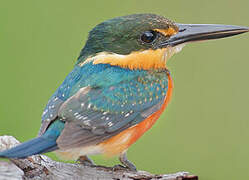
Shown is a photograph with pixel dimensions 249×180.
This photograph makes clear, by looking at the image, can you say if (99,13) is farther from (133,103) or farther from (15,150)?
(15,150)

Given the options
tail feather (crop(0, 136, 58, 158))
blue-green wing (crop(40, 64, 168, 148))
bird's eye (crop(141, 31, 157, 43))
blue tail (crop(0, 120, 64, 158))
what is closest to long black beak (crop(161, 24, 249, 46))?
bird's eye (crop(141, 31, 157, 43))

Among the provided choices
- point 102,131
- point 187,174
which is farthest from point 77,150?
point 187,174

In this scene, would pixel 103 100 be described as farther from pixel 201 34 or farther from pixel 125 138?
pixel 201 34

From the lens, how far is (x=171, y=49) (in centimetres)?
517

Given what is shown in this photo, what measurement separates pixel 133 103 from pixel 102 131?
50 cm

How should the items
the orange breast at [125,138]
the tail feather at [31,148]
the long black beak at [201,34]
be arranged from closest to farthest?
the tail feather at [31,148] → the orange breast at [125,138] → the long black beak at [201,34]

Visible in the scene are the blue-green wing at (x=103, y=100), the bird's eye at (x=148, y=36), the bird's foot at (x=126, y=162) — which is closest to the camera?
the blue-green wing at (x=103, y=100)

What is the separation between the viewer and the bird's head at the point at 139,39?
495cm

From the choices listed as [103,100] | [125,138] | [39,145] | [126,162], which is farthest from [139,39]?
[39,145]

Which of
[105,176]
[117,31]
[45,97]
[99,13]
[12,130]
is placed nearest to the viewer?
[105,176]

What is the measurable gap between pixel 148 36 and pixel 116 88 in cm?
64

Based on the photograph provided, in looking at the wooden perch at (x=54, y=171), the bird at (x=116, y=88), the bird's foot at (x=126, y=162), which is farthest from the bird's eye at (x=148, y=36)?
the wooden perch at (x=54, y=171)

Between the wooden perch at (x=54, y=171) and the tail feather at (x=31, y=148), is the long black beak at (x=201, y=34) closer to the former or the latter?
the wooden perch at (x=54, y=171)

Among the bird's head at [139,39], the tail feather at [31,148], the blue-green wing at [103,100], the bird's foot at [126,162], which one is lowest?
the bird's foot at [126,162]
